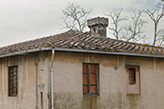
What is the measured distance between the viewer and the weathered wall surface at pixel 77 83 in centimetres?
1171

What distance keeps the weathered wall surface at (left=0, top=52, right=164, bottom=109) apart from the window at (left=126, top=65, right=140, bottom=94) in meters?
0.18

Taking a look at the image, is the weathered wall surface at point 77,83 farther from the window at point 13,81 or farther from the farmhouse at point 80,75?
the window at point 13,81

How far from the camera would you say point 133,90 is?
13906mm

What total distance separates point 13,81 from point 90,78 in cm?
365

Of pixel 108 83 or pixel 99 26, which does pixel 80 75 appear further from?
pixel 99 26

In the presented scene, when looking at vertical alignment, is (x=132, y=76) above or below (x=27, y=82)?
above

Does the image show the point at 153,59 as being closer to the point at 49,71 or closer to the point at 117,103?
the point at 117,103

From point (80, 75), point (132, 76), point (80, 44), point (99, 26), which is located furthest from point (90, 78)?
point (99, 26)

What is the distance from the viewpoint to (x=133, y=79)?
14.1 meters

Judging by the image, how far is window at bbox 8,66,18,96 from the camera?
1380 centimetres

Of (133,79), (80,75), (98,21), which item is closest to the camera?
(80,75)

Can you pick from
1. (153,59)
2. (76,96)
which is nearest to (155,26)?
(153,59)

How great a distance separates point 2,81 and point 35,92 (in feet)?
10.3

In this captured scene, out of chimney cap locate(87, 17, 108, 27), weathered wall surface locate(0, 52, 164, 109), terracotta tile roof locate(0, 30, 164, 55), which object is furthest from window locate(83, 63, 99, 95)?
chimney cap locate(87, 17, 108, 27)
